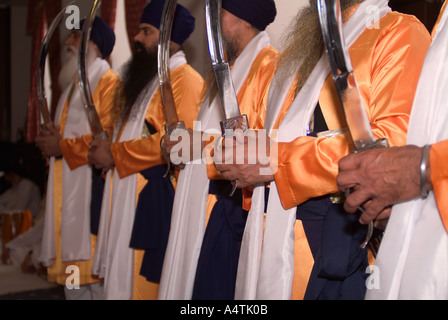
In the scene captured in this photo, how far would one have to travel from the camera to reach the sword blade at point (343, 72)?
1.12m

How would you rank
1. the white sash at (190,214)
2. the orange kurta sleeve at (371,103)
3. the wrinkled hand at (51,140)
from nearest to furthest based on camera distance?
the orange kurta sleeve at (371,103) < the white sash at (190,214) < the wrinkled hand at (51,140)

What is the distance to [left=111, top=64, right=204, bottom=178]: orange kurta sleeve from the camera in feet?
8.64

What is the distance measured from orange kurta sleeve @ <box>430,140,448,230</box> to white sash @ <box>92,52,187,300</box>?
1870 millimetres

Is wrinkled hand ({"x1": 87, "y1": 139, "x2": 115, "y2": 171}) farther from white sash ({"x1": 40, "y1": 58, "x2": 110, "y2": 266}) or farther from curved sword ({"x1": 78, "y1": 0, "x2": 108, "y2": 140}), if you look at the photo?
white sash ({"x1": 40, "y1": 58, "x2": 110, "y2": 266})

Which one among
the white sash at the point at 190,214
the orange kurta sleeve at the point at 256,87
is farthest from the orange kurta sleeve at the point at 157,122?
the orange kurta sleeve at the point at 256,87

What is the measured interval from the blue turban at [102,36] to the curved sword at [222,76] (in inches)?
90.3

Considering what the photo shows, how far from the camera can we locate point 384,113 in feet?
4.51

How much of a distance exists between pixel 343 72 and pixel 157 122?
1.73 metres

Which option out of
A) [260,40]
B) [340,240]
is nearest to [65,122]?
[260,40]

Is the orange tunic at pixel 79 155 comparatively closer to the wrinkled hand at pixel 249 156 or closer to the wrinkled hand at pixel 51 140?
the wrinkled hand at pixel 51 140

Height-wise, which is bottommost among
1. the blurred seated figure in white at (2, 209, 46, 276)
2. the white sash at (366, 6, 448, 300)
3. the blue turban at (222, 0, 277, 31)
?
the blurred seated figure in white at (2, 209, 46, 276)

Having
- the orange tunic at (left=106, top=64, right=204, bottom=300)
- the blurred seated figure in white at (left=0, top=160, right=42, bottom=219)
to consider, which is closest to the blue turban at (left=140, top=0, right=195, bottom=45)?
the orange tunic at (left=106, top=64, right=204, bottom=300)

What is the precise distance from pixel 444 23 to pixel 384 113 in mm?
259
